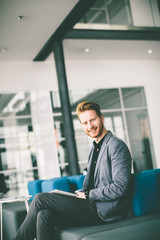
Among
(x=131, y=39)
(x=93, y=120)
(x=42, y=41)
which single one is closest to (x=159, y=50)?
(x=131, y=39)

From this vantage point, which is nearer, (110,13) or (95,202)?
(95,202)

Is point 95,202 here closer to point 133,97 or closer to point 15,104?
point 15,104

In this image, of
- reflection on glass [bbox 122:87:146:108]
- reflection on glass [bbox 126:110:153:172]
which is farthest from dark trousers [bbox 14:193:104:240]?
reflection on glass [bbox 122:87:146:108]

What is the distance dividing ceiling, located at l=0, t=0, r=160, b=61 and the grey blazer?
3.85 metres

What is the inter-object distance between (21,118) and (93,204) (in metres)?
6.23

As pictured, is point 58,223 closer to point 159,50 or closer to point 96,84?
point 96,84

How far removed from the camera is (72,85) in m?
8.95

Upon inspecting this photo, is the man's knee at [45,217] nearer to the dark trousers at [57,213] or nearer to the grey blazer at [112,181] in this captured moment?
the dark trousers at [57,213]

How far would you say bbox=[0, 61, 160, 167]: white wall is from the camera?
8.28 meters

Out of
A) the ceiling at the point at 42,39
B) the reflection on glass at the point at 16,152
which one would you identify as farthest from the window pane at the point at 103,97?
the reflection on glass at the point at 16,152

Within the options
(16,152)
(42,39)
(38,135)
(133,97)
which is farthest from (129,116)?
(42,39)

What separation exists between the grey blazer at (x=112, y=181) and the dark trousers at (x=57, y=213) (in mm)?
83

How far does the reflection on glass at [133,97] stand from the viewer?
9.67m

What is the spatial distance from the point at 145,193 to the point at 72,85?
669 centimetres
